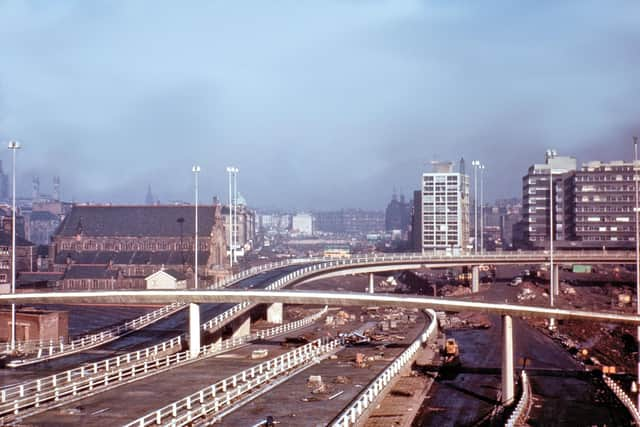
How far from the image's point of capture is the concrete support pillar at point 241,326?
8542 cm

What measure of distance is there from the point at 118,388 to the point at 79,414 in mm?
8603

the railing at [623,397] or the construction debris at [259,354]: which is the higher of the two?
the construction debris at [259,354]

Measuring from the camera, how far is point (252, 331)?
93875 mm

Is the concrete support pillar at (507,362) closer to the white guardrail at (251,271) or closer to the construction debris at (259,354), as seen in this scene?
the construction debris at (259,354)

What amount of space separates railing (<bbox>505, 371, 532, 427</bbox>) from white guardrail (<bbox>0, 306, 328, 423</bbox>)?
2575cm

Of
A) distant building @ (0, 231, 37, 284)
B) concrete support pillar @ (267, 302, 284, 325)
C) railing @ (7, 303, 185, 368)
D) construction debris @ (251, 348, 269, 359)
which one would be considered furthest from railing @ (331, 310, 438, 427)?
distant building @ (0, 231, 37, 284)

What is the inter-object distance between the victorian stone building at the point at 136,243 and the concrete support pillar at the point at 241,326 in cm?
5856

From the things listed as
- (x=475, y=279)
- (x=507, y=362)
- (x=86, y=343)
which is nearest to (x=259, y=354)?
(x=86, y=343)

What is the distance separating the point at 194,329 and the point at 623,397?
112 ft

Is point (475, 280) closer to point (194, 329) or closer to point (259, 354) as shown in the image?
point (259, 354)

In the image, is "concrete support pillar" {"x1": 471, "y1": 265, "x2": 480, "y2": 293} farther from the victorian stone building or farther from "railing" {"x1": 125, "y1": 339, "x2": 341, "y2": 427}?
"railing" {"x1": 125, "y1": 339, "x2": 341, "y2": 427}

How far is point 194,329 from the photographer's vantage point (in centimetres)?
6856

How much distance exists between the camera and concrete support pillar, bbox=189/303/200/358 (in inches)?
2682

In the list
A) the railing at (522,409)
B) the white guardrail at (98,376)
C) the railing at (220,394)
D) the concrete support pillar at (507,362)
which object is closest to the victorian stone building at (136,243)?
the white guardrail at (98,376)
